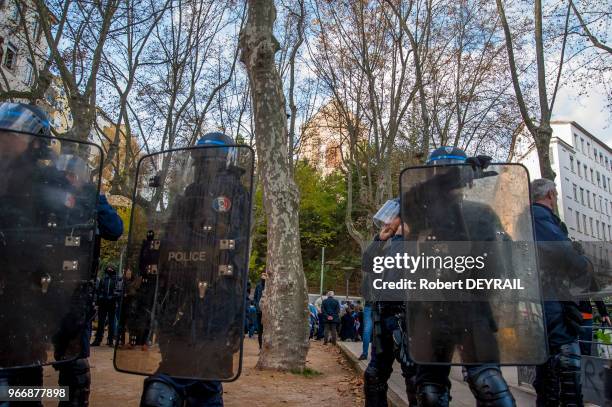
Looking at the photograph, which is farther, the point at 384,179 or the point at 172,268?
the point at 384,179

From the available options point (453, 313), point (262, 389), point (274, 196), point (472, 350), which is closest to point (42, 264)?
point (453, 313)

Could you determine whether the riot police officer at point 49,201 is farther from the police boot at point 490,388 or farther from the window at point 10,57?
the window at point 10,57

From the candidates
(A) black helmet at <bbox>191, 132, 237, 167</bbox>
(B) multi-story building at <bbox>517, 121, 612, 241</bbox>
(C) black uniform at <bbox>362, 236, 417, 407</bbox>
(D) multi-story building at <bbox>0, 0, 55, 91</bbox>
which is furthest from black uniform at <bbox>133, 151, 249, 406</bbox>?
(B) multi-story building at <bbox>517, 121, 612, 241</bbox>

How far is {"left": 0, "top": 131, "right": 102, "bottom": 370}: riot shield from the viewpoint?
7.73ft

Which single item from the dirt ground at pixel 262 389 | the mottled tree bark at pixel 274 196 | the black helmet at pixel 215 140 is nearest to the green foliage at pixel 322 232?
the mottled tree bark at pixel 274 196

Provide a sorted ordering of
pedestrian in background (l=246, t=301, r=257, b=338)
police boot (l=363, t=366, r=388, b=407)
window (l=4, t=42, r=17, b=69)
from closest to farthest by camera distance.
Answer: police boot (l=363, t=366, r=388, b=407) → pedestrian in background (l=246, t=301, r=257, b=338) → window (l=4, t=42, r=17, b=69)

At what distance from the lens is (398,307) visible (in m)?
3.22

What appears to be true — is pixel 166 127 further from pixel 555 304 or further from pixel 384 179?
pixel 555 304

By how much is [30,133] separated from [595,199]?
6175 centimetres

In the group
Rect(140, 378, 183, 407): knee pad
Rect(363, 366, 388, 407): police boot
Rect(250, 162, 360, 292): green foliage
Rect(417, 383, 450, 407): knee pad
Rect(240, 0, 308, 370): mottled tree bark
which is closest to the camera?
Rect(140, 378, 183, 407): knee pad

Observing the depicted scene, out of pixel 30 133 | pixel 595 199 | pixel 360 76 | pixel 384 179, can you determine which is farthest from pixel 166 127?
pixel 595 199

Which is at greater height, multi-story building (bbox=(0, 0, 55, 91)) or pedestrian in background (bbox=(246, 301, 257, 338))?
multi-story building (bbox=(0, 0, 55, 91))

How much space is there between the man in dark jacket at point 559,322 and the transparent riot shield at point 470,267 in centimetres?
70

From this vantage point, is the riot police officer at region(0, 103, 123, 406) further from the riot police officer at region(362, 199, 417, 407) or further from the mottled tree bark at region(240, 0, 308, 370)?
the mottled tree bark at region(240, 0, 308, 370)
